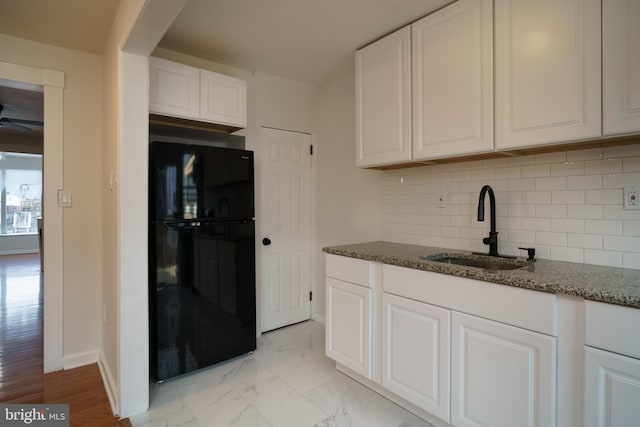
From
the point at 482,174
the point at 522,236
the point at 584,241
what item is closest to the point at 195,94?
the point at 482,174

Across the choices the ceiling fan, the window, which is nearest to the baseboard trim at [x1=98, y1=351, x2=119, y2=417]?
the ceiling fan

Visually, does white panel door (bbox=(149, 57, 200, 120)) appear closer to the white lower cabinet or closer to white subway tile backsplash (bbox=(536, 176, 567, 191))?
white subway tile backsplash (bbox=(536, 176, 567, 191))

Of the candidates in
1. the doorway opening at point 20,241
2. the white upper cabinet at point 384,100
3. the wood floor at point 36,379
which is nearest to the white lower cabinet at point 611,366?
the white upper cabinet at point 384,100

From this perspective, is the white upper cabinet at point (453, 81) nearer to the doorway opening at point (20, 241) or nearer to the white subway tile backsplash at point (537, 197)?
the white subway tile backsplash at point (537, 197)

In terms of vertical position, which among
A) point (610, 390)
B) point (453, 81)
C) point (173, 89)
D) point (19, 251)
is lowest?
point (19, 251)

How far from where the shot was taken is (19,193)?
8617 mm

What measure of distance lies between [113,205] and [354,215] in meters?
1.95

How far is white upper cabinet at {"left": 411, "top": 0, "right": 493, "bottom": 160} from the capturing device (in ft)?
5.94

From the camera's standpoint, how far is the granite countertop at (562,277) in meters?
1.19

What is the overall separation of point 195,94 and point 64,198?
134cm

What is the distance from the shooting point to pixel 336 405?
203 centimetres

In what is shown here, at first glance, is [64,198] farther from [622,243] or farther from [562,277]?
[622,243]

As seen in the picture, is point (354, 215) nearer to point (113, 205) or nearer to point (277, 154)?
point (277, 154)

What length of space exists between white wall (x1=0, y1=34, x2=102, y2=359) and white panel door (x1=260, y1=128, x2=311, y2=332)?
1.40 m
